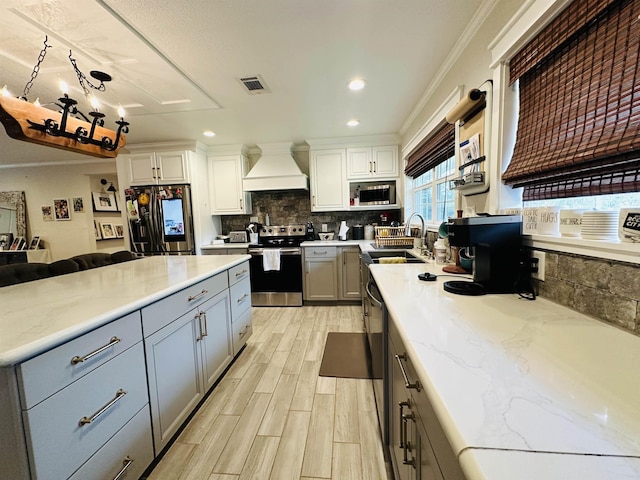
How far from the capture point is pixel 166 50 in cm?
179

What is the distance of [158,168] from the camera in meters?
3.75

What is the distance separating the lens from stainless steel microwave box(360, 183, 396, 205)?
3.78 metres

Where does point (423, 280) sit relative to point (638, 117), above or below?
below

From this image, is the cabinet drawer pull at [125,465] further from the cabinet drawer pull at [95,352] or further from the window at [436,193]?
the window at [436,193]

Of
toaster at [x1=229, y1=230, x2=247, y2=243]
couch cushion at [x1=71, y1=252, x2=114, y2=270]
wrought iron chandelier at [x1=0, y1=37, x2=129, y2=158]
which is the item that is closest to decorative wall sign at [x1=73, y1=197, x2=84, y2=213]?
toaster at [x1=229, y1=230, x2=247, y2=243]

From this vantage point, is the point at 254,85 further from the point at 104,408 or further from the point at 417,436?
the point at 417,436

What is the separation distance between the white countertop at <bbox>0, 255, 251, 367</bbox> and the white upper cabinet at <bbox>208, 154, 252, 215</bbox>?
2129 mm

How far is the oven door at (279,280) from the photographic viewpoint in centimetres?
368

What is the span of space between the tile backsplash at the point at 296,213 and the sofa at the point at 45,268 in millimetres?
2289

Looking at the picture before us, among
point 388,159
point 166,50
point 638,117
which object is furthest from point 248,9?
point 388,159

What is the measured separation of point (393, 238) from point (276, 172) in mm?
2007

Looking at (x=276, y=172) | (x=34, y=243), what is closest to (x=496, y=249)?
(x=276, y=172)

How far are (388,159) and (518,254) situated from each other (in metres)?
2.86

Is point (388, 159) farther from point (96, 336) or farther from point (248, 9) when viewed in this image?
point (96, 336)
